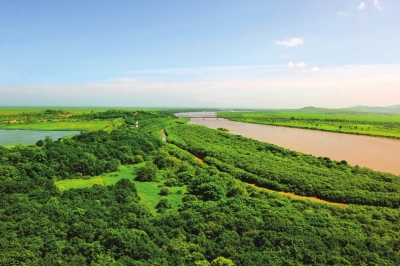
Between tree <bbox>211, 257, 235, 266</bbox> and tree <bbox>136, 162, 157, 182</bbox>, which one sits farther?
tree <bbox>136, 162, 157, 182</bbox>

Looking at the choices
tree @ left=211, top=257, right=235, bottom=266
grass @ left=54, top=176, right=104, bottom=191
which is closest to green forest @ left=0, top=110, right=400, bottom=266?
tree @ left=211, top=257, right=235, bottom=266

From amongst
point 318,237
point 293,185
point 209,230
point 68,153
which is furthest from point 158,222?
point 68,153

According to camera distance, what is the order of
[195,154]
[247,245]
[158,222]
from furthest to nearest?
1. [195,154]
2. [158,222]
3. [247,245]

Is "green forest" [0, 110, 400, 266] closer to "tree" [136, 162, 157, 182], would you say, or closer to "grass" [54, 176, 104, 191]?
"tree" [136, 162, 157, 182]

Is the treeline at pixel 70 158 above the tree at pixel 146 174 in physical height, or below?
above

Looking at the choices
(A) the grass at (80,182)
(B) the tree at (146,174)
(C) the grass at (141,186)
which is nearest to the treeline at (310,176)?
(B) the tree at (146,174)

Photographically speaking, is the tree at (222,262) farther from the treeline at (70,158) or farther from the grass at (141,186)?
the treeline at (70,158)

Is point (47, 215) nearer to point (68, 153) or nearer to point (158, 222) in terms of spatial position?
point (158, 222)
